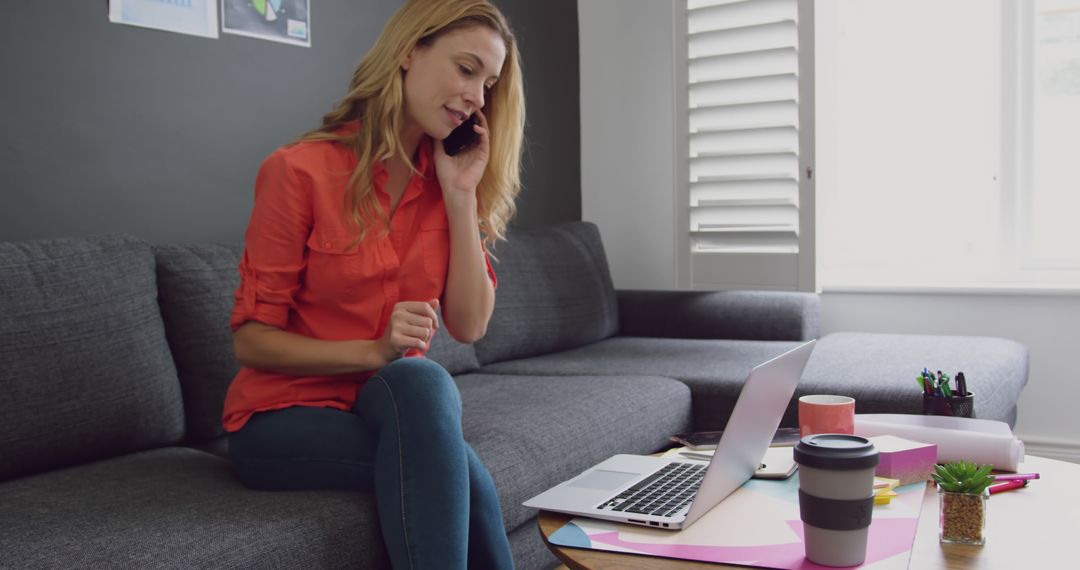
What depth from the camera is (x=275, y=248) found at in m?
1.53

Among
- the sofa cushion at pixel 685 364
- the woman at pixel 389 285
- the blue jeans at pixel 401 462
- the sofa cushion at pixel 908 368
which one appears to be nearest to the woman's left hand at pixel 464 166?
A: the woman at pixel 389 285

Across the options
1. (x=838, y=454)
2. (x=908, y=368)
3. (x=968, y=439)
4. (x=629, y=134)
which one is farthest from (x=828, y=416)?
(x=629, y=134)

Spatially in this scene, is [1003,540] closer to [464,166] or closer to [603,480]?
[603,480]

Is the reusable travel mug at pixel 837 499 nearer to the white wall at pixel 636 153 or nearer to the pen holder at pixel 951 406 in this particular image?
the pen holder at pixel 951 406

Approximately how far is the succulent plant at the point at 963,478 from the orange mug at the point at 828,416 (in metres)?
0.28

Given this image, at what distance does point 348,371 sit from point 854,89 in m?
2.67

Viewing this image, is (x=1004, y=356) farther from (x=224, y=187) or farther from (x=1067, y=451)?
(x=224, y=187)

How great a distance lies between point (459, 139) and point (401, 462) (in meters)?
0.67

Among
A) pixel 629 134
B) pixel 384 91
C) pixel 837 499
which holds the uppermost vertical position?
pixel 629 134

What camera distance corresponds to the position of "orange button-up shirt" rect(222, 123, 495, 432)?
5.01 ft

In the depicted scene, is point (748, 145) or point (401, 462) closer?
point (401, 462)

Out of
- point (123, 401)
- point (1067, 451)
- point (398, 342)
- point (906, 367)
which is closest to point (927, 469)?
point (398, 342)

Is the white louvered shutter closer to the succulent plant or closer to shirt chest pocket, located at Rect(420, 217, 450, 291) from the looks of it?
shirt chest pocket, located at Rect(420, 217, 450, 291)

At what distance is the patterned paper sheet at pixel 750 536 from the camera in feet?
3.32
